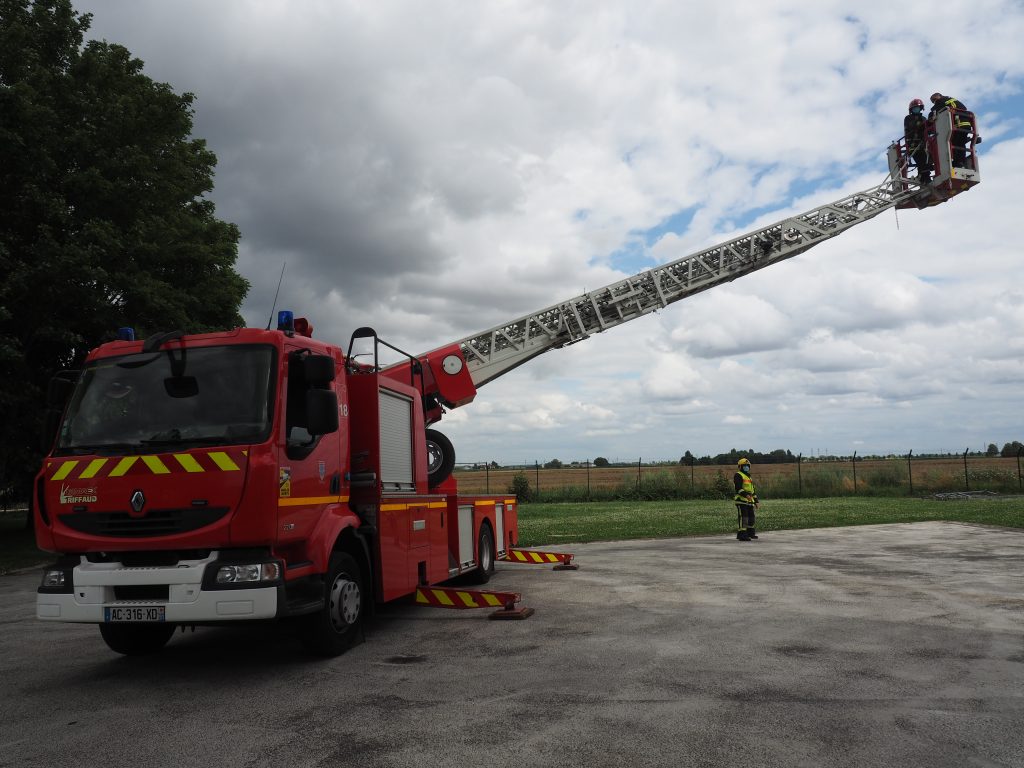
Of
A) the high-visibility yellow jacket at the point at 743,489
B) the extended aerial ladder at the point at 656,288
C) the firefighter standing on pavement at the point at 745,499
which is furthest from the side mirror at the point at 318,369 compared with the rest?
the high-visibility yellow jacket at the point at 743,489

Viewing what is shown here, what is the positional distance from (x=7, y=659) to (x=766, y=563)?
1039 cm

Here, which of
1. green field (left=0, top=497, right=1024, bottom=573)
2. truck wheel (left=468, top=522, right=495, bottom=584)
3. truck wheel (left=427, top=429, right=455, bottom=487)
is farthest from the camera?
green field (left=0, top=497, right=1024, bottom=573)

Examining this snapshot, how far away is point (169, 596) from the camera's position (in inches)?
221

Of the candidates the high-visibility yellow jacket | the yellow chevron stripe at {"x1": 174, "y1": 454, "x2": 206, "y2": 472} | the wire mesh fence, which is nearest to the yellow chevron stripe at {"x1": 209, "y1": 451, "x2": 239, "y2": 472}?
the yellow chevron stripe at {"x1": 174, "y1": 454, "x2": 206, "y2": 472}

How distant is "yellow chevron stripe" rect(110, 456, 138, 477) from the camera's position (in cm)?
578

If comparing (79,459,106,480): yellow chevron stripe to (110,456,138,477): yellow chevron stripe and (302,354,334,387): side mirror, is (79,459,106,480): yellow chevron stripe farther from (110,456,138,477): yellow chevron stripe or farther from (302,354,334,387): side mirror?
(302,354,334,387): side mirror

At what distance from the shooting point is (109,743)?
462 cm

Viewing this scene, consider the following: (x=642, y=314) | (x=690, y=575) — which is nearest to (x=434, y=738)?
(x=690, y=575)

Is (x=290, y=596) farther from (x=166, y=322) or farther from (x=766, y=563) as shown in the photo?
(x=166, y=322)

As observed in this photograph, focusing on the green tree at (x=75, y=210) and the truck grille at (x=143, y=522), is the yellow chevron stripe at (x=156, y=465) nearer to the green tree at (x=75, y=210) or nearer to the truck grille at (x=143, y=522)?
the truck grille at (x=143, y=522)

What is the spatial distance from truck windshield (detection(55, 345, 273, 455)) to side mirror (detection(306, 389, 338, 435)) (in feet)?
0.97

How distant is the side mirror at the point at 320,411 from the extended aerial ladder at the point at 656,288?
4412 mm

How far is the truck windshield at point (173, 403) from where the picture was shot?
587cm

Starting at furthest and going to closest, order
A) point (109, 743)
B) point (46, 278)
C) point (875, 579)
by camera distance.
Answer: point (46, 278)
point (875, 579)
point (109, 743)
